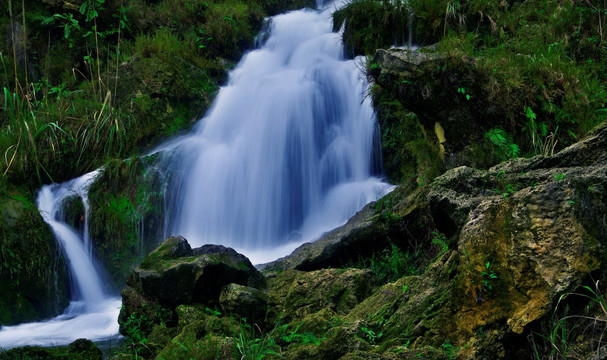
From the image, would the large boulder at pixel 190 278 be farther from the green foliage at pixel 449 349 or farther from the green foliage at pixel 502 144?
the green foliage at pixel 502 144

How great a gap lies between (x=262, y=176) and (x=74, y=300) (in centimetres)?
325

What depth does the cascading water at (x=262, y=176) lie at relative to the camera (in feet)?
22.6

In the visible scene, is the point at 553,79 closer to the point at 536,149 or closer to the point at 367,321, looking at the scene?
the point at 536,149

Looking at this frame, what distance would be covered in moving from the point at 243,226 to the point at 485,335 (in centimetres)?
548

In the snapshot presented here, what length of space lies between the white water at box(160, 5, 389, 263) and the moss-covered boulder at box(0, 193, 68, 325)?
1.76m

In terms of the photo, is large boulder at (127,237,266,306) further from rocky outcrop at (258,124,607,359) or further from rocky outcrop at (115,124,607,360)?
rocky outcrop at (258,124,607,359)

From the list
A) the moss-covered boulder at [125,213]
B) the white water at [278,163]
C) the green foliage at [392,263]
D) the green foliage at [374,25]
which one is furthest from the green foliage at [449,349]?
the green foliage at [374,25]

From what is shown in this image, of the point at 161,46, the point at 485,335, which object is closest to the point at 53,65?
the point at 161,46

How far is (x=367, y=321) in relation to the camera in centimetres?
305

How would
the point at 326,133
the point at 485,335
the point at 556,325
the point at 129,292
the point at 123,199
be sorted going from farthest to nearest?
1. the point at 326,133
2. the point at 123,199
3. the point at 129,292
4. the point at 485,335
5. the point at 556,325

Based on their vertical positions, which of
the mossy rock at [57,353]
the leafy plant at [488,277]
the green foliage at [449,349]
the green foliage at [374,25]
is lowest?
the green foliage at [449,349]

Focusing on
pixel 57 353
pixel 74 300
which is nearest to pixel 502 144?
pixel 57 353

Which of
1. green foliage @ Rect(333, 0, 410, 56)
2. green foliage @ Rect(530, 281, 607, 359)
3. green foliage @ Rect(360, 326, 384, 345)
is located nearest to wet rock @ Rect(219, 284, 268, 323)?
green foliage @ Rect(360, 326, 384, 345)

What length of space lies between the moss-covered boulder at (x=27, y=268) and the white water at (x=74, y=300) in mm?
159
